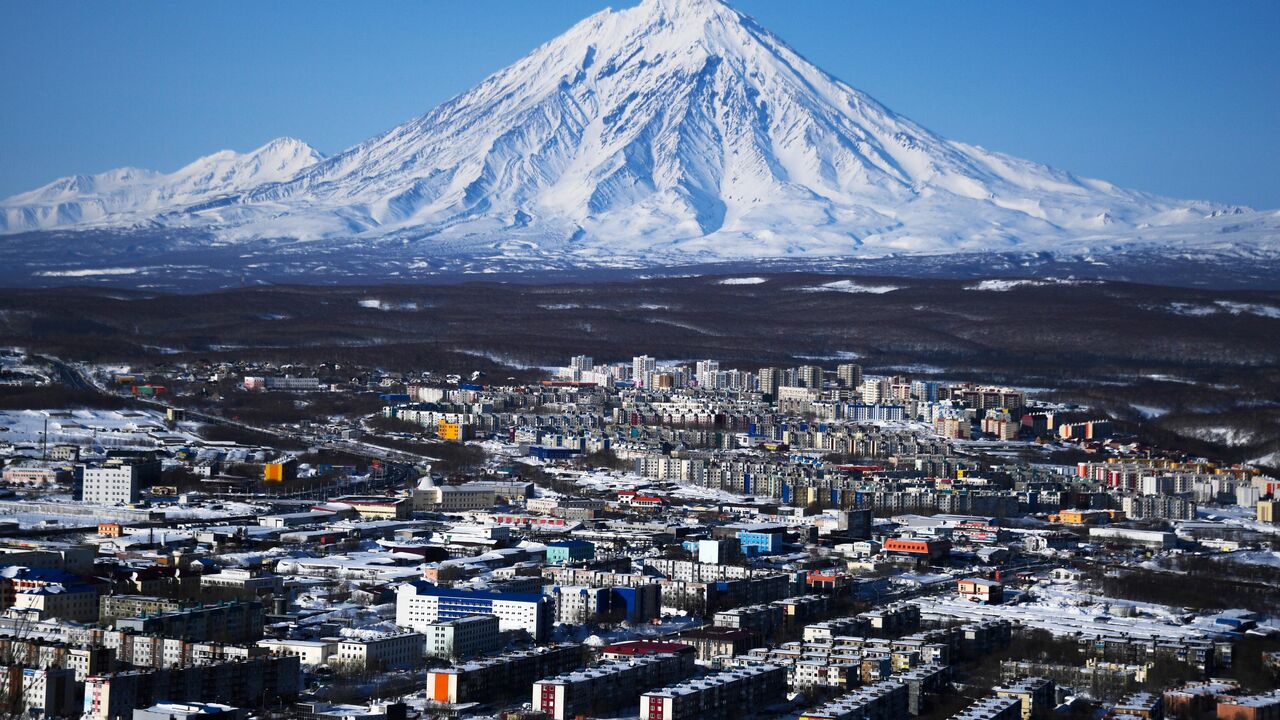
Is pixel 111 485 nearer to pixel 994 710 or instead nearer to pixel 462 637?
pixel 462 637

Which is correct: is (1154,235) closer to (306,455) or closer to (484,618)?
(306,455)

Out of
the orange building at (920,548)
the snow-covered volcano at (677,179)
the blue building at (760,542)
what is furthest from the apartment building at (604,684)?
the snow-covered volcano at (677,179)

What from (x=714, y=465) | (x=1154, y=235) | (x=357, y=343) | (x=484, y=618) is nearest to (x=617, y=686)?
(x=484, y=618)

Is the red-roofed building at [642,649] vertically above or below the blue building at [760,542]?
below

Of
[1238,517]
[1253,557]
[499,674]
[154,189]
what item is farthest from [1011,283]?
[154,189]

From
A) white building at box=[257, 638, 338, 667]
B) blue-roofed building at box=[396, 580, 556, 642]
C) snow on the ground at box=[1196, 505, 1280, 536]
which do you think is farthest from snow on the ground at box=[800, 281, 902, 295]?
white building at box=[257, 638, 338, 667]

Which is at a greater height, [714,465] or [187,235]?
[187,235]

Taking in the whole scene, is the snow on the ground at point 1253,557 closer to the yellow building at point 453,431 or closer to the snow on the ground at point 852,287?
the yellow building at point 453,431
